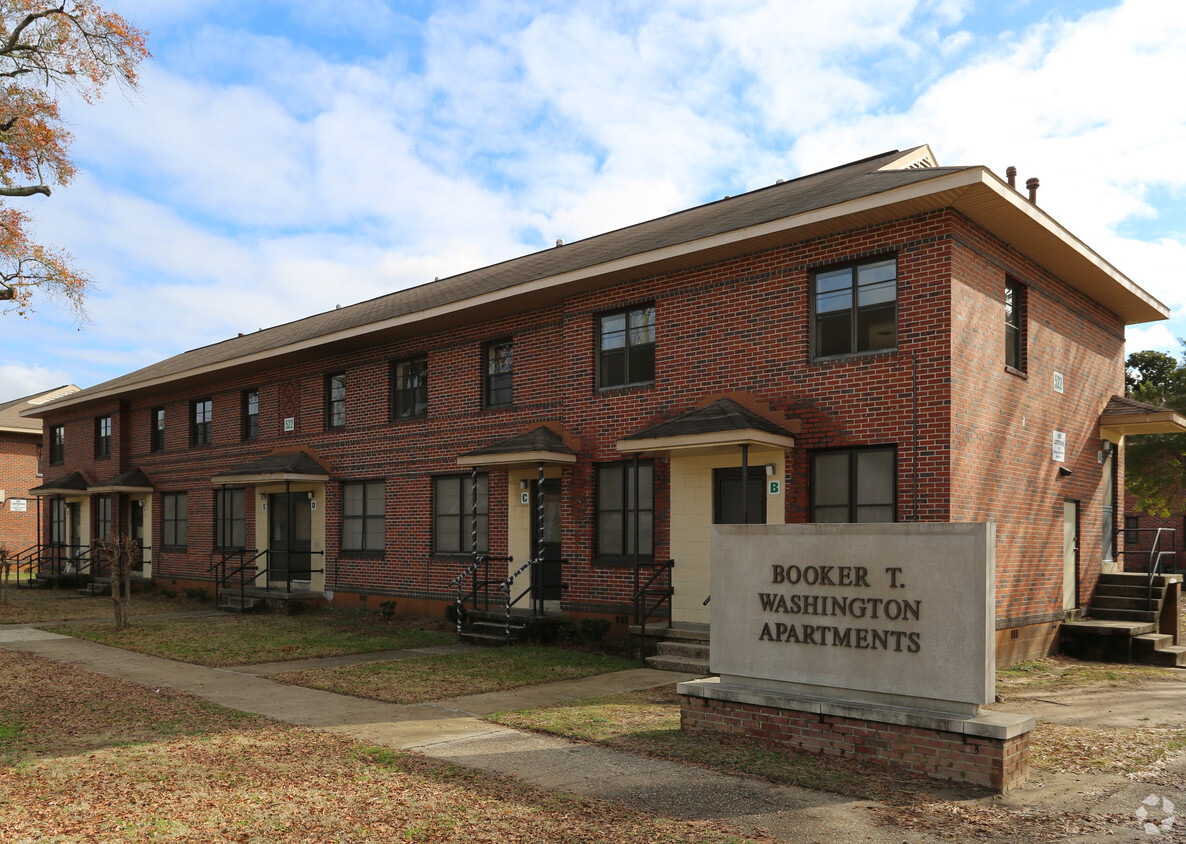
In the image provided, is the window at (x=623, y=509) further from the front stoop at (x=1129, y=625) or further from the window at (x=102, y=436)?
the window at (x=102, y=436)

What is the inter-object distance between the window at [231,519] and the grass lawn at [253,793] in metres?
14.8

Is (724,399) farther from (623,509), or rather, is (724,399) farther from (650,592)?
(650,592)

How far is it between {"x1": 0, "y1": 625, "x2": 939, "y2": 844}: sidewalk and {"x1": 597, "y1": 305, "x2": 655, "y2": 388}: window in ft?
16.0

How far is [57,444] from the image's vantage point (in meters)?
32.8

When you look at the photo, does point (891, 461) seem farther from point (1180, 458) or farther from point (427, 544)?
point (1180, 458)

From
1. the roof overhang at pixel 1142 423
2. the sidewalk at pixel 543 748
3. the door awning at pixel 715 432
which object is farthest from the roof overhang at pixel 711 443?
the roof overhang at pixel 1142 423

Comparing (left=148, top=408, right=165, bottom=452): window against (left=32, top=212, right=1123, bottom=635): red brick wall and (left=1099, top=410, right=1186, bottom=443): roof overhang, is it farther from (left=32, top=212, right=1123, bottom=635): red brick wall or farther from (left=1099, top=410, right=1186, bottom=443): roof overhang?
(left=1099, top=410, right=1186, bottom=443): roof overhang

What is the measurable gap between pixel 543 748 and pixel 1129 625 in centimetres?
1074

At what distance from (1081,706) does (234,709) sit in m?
8.96

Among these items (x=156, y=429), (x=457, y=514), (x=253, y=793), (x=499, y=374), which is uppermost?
(x=499, y=374)

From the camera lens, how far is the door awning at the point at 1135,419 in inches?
623

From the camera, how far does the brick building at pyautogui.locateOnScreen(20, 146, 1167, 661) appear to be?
1163cm

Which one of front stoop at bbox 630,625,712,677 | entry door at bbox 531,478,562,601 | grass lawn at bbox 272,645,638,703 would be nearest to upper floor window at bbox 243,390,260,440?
entry door at bbox 531,478,562,601

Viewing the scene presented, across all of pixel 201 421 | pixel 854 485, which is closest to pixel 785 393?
pixel 854 485
